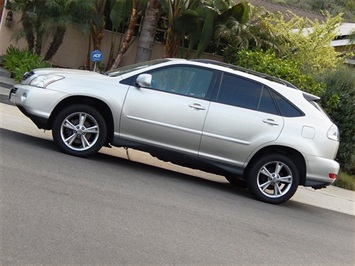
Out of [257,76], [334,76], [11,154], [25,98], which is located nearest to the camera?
[11,154]

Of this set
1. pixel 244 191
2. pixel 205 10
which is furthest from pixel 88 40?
pixel 244 191

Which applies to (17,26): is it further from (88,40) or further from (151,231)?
(151,231)

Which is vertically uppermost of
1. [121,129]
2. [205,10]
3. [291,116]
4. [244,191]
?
[205,10]

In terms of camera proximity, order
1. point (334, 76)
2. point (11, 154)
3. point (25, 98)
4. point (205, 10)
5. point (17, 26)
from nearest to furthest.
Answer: point (11, 154)
point (25, 98)
point (334, 76)
point (205, 10)
point (17, 26)

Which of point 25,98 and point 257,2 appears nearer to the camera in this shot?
point 25,98

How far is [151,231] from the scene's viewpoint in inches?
260

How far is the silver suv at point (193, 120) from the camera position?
9.21 m

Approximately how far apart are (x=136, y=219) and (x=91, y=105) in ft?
9.42

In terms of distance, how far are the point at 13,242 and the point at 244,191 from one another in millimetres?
5609

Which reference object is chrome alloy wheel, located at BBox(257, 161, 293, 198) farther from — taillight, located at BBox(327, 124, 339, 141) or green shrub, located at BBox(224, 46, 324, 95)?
green shrub, located at BBox(224, 46, 324, 95)

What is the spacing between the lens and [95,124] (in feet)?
30.3

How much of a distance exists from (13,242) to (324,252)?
12.2 feet

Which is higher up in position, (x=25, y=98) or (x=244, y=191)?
(x=25, y=98)

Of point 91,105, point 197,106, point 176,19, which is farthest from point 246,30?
point 91,105
